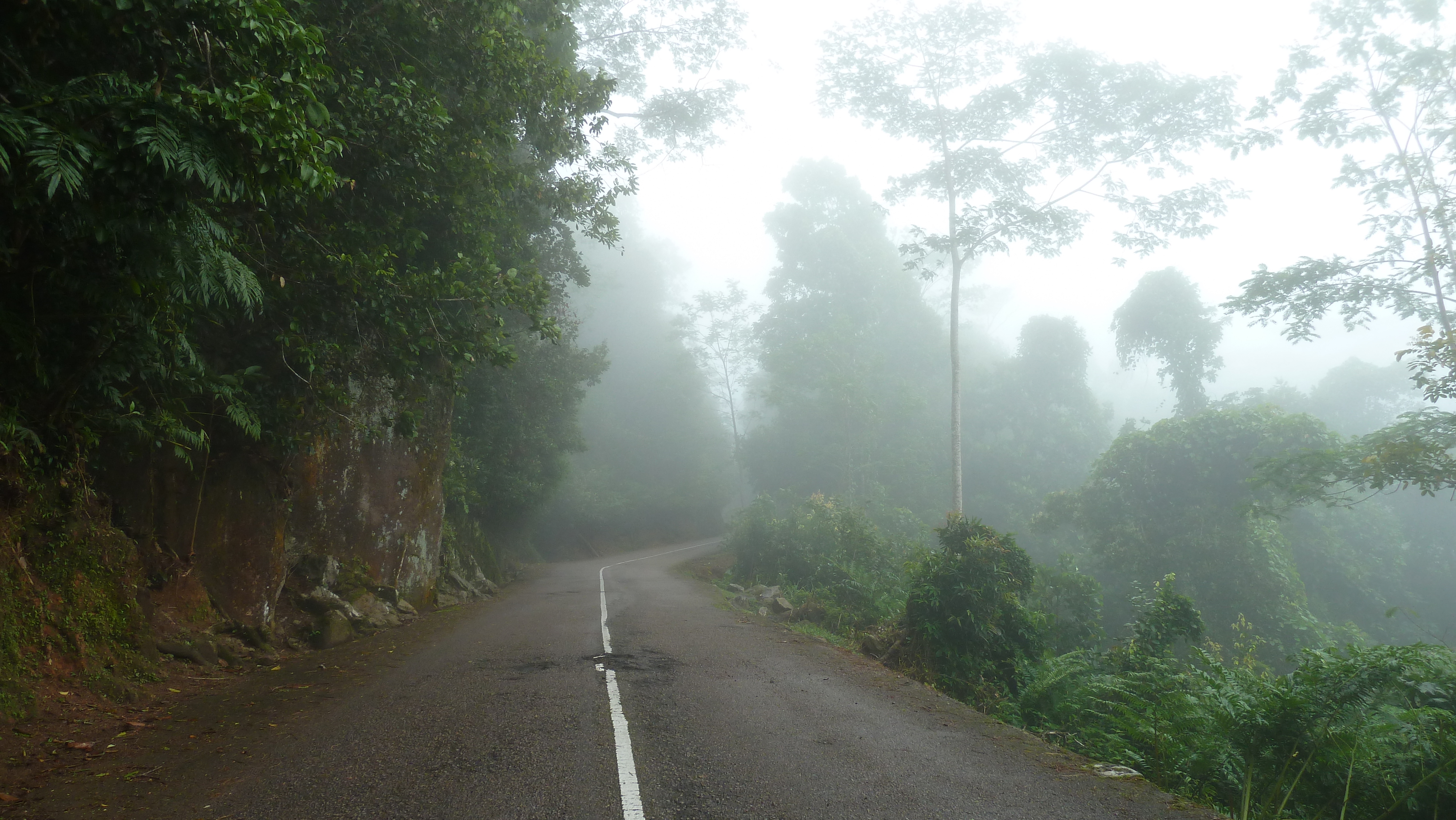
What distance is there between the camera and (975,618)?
32.4 feet

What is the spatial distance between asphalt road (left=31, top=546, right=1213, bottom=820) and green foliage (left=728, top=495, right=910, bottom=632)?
6.57 m

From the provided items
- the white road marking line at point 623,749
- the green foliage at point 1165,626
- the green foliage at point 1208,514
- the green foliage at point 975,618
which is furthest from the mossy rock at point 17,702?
the green foliage at point 1208,514

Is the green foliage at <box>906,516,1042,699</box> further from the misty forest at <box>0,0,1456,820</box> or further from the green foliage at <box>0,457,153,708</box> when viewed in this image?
the green foliage at <box>0,457,153,708</box>

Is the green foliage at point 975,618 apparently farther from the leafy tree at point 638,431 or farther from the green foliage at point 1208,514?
the leafy tree at point 638,431

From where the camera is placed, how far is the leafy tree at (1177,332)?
91.2 feet

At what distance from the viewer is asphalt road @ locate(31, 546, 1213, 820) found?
12.1 ft

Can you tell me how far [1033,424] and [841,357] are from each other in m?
11.0

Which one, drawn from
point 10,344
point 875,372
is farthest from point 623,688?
point 875,372

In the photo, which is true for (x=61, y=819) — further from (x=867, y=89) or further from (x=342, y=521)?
(x=867, y=89)

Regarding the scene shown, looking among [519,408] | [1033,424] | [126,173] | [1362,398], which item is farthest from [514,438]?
[1362,398]

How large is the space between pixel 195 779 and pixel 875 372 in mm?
33872

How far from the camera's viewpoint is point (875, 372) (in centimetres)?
3553

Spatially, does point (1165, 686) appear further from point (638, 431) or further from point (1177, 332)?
point (638, 431)

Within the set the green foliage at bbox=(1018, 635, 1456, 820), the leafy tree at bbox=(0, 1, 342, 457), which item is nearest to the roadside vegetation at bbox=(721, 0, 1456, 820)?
the green foliage at bbox=(1018, 635, 1456, 820)
